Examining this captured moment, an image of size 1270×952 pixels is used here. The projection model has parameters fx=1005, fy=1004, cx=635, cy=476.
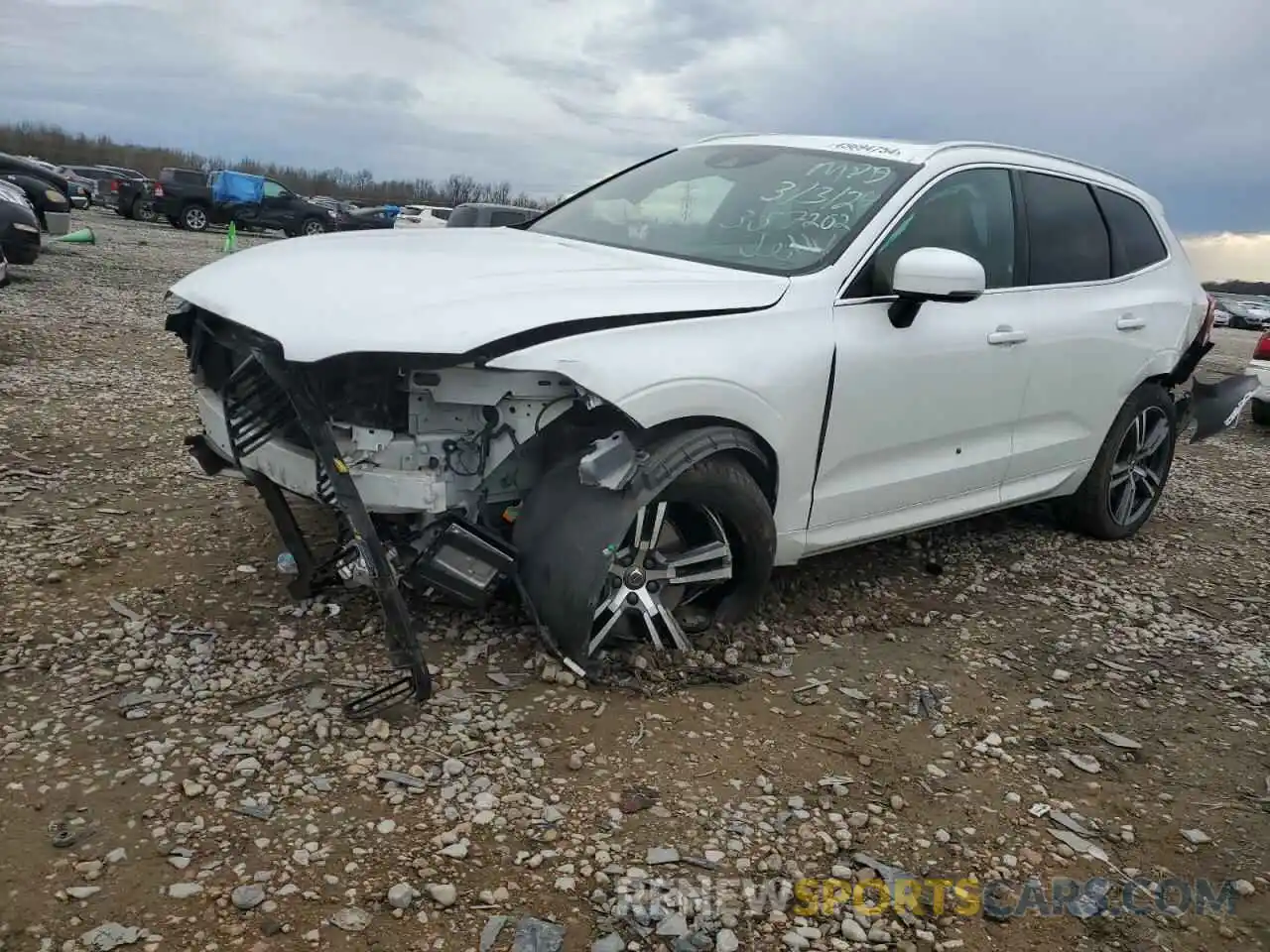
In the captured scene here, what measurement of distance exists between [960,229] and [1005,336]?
48cm

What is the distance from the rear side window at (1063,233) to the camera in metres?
4.51

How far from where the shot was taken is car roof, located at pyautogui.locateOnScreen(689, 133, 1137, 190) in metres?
4.12

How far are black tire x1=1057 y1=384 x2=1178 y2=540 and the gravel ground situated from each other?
0.70m

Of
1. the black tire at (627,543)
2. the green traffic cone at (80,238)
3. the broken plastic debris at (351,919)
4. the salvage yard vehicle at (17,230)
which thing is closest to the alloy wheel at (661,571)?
the black tire at (627,543)

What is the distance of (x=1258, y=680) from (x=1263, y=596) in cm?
114

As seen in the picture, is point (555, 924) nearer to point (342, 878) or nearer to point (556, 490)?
point (342, 878)

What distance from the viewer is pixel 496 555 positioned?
3.08 meters

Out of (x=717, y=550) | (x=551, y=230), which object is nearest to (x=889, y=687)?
(x=717, y=550)

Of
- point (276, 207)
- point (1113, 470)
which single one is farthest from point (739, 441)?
point (276, 207)

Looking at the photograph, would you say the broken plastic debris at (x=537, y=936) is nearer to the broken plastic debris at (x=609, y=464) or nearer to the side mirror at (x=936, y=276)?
the broken plastic debris at (x=609, y=464)

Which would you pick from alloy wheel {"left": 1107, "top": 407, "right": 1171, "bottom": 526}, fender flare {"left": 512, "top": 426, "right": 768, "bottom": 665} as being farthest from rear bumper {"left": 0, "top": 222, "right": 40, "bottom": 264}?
alloy wheel {"left": 1107, "top": 407, "right": 1171, "bottom": 526}

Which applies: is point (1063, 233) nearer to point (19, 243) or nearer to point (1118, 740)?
point (1118, 740)

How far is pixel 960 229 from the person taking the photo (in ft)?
13.6

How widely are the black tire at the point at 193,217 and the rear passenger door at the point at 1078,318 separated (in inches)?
1127
